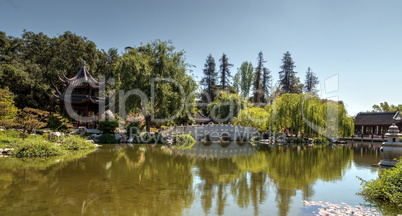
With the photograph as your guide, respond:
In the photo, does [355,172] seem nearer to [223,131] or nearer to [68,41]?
[223,131]

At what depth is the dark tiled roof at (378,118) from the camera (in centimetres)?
3000

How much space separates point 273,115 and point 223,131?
15.3 feet

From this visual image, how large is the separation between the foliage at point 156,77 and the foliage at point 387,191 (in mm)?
14517

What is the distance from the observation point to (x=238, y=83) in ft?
121

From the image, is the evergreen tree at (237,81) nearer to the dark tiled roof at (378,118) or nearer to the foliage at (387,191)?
the dark tiled roof at (378,118)

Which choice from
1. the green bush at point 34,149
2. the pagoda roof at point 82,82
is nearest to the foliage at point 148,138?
the pagoda roof at point 82,82

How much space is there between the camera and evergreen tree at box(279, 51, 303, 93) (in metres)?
43.1

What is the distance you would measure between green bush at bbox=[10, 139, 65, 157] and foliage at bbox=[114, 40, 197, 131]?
794 cm

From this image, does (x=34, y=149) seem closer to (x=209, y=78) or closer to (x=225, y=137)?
(x=225, y=137)

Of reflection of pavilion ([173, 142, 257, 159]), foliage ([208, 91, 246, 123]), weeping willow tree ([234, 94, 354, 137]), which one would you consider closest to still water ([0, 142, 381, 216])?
reflection of pavilion ([173, 142, 257, 159])

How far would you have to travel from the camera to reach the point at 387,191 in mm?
5160

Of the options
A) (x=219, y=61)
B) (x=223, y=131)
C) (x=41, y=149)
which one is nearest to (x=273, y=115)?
(x=223, y=131)

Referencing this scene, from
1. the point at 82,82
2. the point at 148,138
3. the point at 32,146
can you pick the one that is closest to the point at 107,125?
the point at 148,138

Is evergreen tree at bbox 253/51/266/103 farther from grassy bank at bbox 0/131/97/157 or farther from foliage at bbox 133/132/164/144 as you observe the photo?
grassy bank at bbox 0/131/97/157
